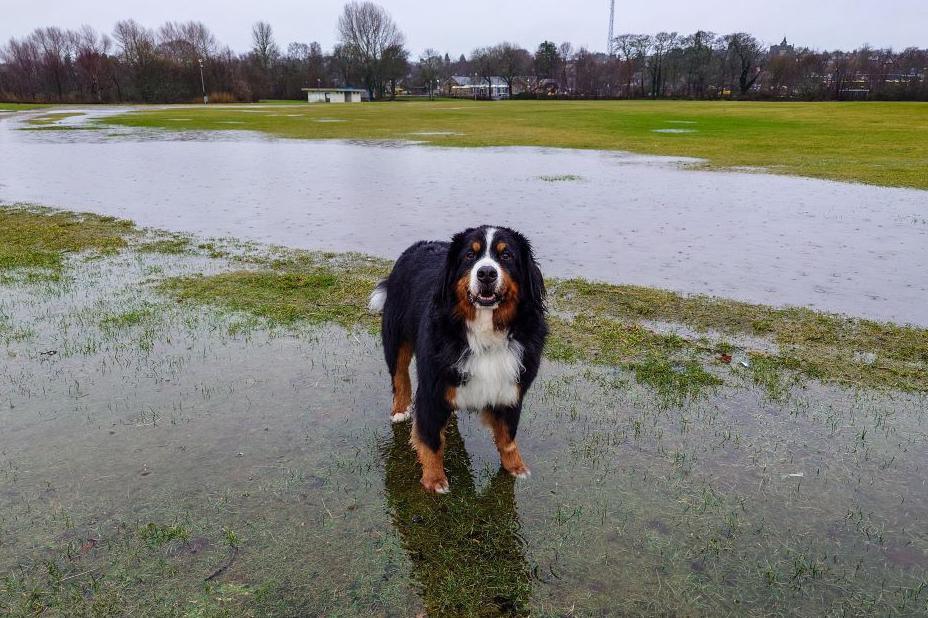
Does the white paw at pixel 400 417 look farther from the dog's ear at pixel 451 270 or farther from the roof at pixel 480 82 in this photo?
the roof at pixel 480 82

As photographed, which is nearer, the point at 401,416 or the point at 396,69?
the point at 401,416

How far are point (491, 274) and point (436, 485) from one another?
4.94ft

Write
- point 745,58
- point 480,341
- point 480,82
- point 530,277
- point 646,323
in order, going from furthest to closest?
point 480,82 → point 745,58 → point 646,323 → point 530,277 → point 480,341

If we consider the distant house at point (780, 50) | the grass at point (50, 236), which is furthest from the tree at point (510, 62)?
the grass at point (50, 236)

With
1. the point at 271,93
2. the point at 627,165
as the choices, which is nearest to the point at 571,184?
the point at 627,165

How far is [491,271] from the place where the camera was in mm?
3791

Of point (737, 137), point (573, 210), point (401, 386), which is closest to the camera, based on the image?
point (401, 386)

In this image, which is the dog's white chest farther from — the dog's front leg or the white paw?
the white paw

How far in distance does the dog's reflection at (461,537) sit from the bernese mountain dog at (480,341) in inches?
6.5

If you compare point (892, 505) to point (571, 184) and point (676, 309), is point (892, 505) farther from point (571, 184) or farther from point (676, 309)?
point (571, 184)

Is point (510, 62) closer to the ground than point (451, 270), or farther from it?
farther from it

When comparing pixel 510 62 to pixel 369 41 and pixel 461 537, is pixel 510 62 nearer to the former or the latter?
pixel 369 41

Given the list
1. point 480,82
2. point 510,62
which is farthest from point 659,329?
point 480,82

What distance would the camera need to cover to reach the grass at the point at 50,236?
31.5 feet
